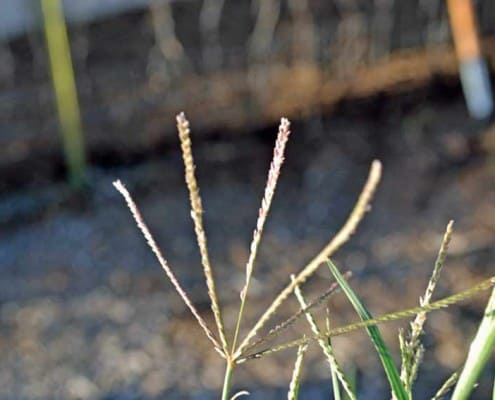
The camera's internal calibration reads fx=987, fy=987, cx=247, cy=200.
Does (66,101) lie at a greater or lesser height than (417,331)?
greater

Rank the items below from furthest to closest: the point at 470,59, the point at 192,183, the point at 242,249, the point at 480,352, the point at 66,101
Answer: the point at 470,59 → the point at 66,101 → the point at 242,249 → the point at 480,352 → the point at 192,183

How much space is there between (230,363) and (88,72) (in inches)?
140

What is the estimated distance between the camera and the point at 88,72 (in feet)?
13.7

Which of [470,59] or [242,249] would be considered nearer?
[242,249]

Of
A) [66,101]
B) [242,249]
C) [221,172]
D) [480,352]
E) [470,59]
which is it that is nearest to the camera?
[480,352]

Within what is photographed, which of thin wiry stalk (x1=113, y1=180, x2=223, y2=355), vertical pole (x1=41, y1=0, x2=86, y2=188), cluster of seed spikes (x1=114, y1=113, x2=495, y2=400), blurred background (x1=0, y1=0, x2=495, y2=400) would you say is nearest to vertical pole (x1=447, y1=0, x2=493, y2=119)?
blurred background (x1=0, y1=0, x2=495, y2=400)

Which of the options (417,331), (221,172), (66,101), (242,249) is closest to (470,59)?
(221,172)

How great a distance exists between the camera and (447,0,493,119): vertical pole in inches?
152

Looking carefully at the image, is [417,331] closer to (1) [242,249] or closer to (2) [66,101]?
(1) [242,249]

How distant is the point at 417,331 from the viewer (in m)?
0.80

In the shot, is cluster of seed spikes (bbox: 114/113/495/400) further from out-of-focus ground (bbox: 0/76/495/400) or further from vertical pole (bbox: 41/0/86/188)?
vertical pole (bbox: 41/0/86/188)

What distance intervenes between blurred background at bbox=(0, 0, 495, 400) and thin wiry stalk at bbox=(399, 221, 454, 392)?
185 centimetres

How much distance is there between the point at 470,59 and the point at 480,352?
10.9ft

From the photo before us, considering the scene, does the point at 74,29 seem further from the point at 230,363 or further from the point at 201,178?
the point at 230,363
